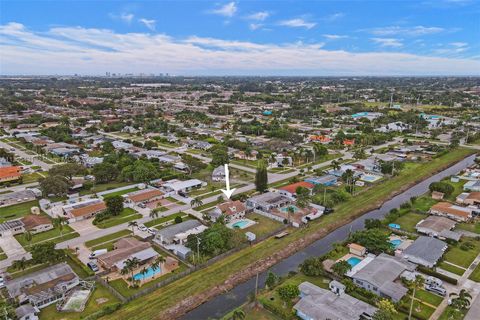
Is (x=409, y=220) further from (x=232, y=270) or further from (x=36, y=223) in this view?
(x=36, y=223)

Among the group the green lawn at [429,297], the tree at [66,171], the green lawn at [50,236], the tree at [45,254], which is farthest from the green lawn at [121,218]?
the green lawn at [429,297]

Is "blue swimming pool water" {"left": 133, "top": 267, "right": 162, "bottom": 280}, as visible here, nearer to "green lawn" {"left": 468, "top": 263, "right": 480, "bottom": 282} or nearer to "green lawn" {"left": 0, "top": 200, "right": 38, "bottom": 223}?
"green lawn" {"left": 0, "top": 200, "right": 38, "bottom": 223}

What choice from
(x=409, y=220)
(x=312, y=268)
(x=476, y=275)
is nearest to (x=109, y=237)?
(x=312, y=268)

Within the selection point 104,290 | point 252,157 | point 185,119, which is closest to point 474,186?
point 252,157

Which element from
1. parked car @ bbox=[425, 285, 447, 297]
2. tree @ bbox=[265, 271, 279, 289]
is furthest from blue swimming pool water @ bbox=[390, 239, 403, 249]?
tree @ bbox=[265, 271, 279, 289]

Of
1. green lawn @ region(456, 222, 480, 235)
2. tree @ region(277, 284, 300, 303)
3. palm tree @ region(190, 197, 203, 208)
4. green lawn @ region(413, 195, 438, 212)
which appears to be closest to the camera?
tree @ region(277, 284, 300, 303)
